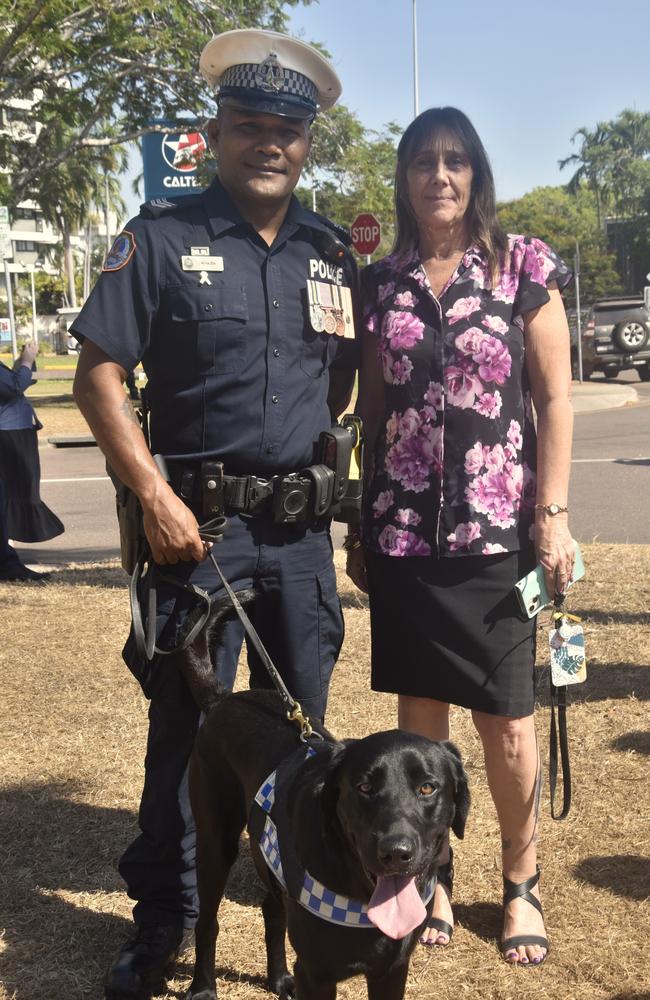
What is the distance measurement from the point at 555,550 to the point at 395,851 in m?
1.15

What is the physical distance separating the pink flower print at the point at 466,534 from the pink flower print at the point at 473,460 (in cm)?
14

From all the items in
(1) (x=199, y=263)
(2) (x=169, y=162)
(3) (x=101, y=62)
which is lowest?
(1) (x=199, y=263)

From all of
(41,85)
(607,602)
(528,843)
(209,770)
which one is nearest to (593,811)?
(528,843)

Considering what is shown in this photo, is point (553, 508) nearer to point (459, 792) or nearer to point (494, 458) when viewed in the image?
point (494, 458)

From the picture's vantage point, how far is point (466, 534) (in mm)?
2881

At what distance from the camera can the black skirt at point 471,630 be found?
2.91 meters

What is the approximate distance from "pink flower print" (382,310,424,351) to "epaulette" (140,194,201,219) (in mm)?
616

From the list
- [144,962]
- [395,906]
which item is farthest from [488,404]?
[144,962]

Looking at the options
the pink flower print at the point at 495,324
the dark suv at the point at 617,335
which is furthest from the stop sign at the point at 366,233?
the pink flower print at the point at 495,324

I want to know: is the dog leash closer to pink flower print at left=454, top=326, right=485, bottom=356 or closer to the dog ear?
the dog ear

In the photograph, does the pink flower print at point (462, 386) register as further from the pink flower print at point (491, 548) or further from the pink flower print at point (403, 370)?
the pink flower print at point (491, 548)

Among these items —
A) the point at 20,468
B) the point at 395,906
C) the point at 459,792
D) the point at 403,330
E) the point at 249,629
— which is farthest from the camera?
the point at 20,468

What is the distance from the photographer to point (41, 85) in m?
17.9

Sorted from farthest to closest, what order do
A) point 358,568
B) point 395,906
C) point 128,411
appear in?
point 358,568 → point 128,411 → point 395,906
